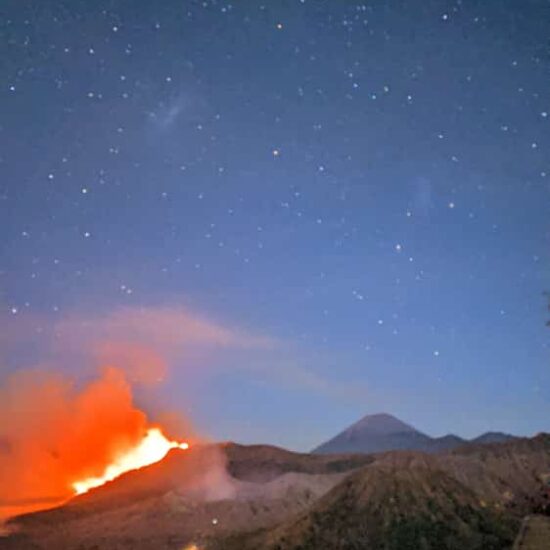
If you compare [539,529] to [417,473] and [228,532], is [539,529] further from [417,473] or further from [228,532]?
[228,532]

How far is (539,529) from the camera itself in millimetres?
9680

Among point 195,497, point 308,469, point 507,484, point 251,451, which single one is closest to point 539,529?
point 507,484

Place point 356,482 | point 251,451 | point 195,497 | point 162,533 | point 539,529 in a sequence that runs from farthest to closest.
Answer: point 251,451, point 195,497, point 162,533, point 356,482, point 539,529

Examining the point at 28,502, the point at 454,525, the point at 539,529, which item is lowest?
the point at 454,525

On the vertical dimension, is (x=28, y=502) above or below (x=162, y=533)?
above

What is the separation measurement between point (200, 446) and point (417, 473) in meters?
83.2

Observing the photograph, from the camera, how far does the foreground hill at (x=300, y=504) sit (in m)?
82.5

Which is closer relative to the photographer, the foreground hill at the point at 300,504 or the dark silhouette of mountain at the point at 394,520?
the dark silhouette of mountain at the point at 394,520

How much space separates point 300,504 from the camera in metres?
117

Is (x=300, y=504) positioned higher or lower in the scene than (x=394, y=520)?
higher

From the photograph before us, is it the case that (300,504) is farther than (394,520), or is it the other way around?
(300,504)

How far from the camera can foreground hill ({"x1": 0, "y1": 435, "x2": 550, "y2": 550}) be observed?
8250cm

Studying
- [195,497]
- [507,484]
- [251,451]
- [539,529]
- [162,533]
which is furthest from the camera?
[251,451]

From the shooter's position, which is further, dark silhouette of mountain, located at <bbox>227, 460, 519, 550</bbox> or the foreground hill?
the foreground hill
